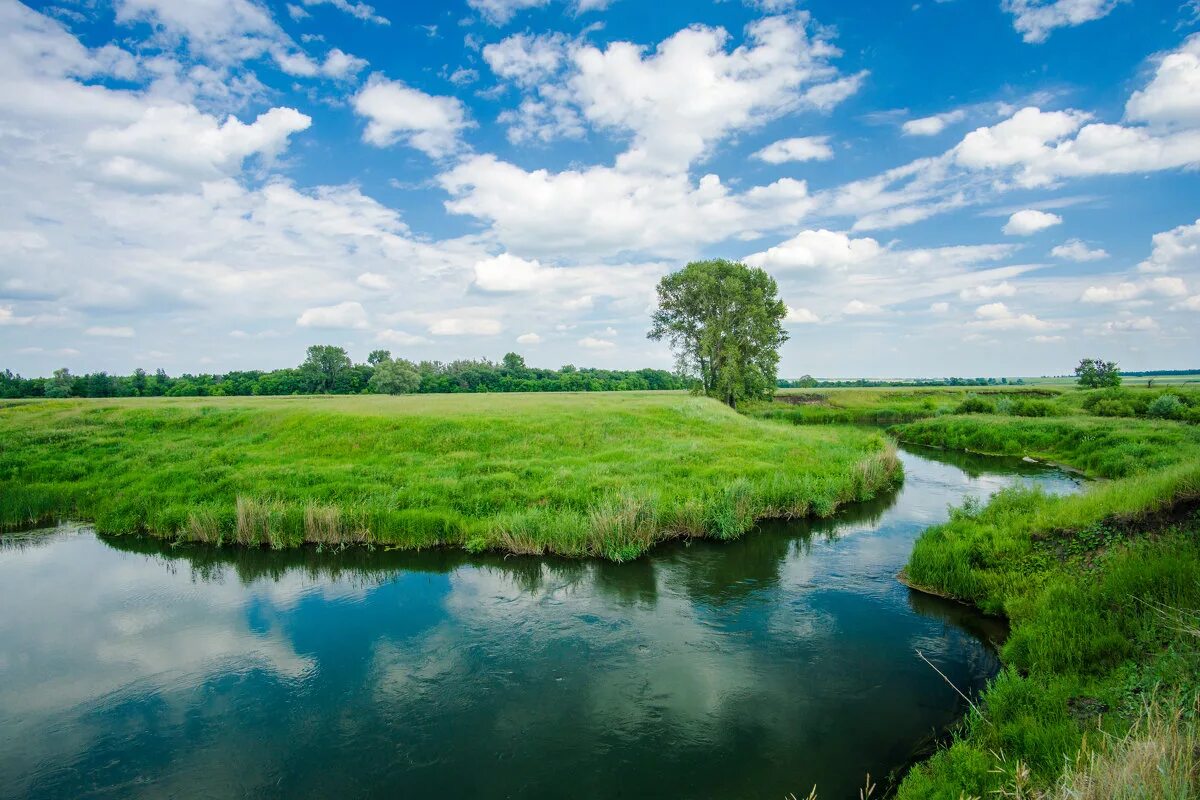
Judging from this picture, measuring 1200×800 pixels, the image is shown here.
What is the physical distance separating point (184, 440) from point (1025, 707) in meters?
38.5

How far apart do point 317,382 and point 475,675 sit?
323ft

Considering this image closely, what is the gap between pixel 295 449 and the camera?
2850 centimetres

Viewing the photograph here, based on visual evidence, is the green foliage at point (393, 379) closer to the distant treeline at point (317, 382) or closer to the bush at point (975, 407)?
the distant treeline at point (317, 382)

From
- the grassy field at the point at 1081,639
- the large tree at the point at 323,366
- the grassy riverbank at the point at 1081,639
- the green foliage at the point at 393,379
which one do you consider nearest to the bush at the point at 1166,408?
the grassy riverbank at the point at 1081,639

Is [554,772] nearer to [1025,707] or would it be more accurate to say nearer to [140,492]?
[1025,707]

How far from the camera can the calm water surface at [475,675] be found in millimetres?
8359

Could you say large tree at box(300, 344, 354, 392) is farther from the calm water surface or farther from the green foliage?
the calm water surface

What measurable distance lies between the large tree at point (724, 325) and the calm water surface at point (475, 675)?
41.1 metres

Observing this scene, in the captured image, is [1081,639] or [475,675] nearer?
[1081,639]

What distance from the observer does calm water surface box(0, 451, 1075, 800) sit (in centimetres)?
836

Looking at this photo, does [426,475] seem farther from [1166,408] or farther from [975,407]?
[975,407]

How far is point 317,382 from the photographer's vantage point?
96062 millimetres

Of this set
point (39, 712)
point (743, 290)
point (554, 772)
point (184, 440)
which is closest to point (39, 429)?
point (184, 440)

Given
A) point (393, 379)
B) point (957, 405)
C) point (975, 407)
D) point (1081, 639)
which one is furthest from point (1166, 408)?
point (393, 379)
